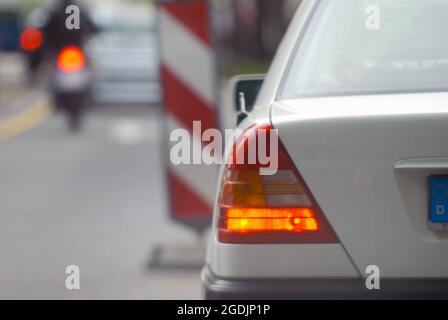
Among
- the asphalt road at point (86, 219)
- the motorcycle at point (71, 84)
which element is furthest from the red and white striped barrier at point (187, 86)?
the motorcycle at point (71, 84)

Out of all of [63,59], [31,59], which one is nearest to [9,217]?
[63,59]

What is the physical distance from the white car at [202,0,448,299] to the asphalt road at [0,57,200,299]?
3036 mm

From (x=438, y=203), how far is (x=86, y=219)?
630 cm

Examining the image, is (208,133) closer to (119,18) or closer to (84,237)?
(84,237)

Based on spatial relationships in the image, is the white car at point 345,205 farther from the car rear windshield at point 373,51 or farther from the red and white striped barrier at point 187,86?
the red and white striped barrier at point 187,86

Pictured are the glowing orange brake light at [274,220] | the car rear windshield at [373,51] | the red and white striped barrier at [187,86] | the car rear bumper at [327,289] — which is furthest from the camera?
the red and white striped barrier at [187,86]

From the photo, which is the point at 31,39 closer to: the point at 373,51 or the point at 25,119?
the point at 25,119

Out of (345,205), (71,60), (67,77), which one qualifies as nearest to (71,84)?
(67,77)

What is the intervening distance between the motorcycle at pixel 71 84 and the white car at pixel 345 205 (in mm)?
14057

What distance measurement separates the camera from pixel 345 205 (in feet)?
14.3

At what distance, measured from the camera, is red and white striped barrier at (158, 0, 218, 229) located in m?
8.79

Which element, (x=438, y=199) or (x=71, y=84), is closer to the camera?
(x=438, y=199)

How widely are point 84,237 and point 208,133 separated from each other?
54.1 inches

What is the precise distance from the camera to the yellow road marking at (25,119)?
62.8ft
